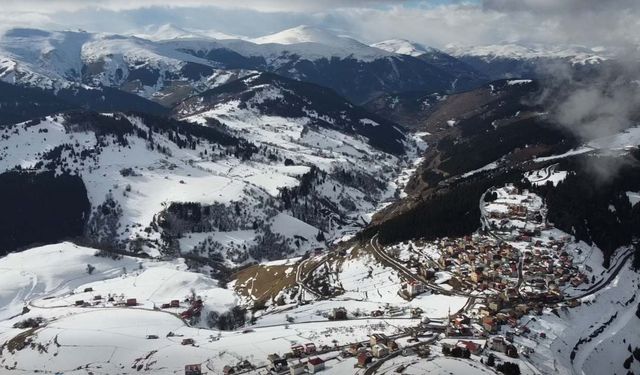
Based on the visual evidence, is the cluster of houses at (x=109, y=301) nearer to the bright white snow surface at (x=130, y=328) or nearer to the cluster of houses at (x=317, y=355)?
the bright white snow surface at (x=130, y=328)

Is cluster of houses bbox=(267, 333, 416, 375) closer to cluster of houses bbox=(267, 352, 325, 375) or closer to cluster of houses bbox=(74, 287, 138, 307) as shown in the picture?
cluster of houses bbox=(267, 352, 325, 375)

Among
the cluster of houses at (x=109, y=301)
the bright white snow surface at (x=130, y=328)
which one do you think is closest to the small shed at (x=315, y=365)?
the bright white snow surface at (x=130, y=328)

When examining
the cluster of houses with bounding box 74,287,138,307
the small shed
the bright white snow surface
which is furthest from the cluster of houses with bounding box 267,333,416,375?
the cluster of houses with bounding box 74,287,138,307

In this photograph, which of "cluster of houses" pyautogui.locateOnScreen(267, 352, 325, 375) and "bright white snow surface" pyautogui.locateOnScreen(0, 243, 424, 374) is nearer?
"cluster of houses" pyautogui.locateOnScreen(267, 352, 325, 375)

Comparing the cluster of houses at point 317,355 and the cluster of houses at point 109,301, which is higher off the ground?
the cluster of houses at point 317,355

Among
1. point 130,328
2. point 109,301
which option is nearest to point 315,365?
point 130,328

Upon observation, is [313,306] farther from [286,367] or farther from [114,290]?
[114,290]

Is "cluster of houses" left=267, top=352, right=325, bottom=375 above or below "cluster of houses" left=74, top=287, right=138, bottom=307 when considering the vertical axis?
above

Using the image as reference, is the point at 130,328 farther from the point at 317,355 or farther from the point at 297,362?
the point at 317,355

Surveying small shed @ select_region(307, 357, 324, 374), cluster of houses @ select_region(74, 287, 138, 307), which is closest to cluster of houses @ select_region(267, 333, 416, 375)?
small shed @ select_region(307, 357, 324, 374)

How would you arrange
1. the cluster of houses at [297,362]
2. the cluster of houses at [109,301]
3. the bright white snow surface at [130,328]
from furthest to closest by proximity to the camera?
1. the cluster of houses at [109,301]
2. the bright white snow surface at [130,328]
3. the cluster of houses at [297,362]

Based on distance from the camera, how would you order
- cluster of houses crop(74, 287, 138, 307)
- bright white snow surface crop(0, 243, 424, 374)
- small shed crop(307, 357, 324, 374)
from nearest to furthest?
small shed crop(307, 357, 324, 374), bright white snow surface crop(0, 243, 424, 374), cluster of houses crop(74, 287, 138, 307)

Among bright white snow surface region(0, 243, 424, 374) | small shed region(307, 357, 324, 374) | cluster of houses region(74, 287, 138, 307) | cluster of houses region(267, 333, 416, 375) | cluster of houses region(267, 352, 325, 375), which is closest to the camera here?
small shed region(307, 357, 324, 374)
